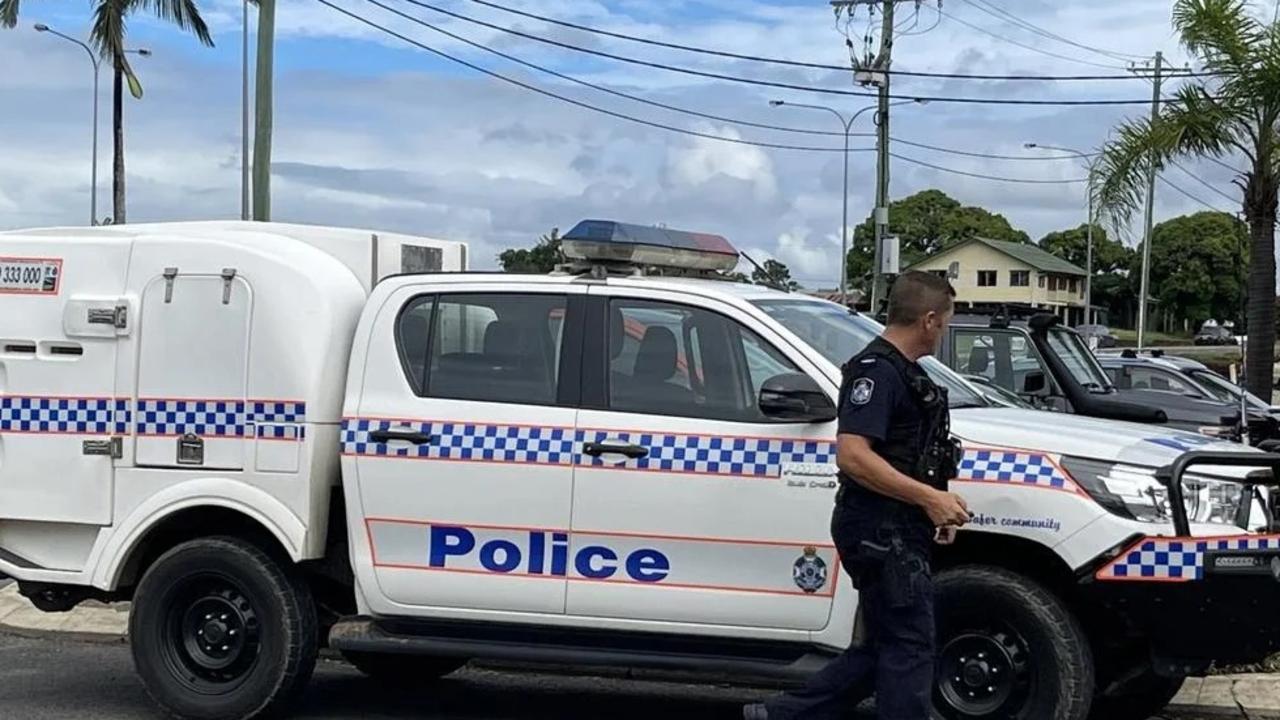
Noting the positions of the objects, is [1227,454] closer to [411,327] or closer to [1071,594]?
[1071,594]

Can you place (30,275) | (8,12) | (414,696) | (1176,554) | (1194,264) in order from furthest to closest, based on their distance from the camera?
(1194,264), (8,12), (414,696), (30,275), (1176,554)

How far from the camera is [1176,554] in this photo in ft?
17.3

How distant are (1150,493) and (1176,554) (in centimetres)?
24

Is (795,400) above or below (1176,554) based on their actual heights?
above

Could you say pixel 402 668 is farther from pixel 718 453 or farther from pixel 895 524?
pixel 895 524

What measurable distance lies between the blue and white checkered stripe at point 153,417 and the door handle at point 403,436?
37 centimetres

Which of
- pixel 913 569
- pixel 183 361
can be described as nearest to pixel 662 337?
pixel 913 569

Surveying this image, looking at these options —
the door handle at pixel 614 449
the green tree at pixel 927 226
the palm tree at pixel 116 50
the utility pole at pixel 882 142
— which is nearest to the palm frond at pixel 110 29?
the palm tree at pixel 116 50

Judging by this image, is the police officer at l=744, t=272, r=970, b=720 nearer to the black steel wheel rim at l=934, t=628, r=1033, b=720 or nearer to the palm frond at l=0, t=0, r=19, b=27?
the black steel wheel rim at l=934, t=628, r=1033, b=720

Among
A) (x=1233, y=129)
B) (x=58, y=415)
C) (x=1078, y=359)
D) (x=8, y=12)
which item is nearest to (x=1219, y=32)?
(x=1233, y=129)

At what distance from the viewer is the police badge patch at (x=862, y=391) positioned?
4.87 metres

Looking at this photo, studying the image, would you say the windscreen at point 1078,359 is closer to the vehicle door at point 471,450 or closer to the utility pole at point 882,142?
the vehicle door at point 471,450

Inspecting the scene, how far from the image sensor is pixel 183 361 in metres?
6.42

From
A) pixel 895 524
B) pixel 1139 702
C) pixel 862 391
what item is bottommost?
pixel 1139 702
